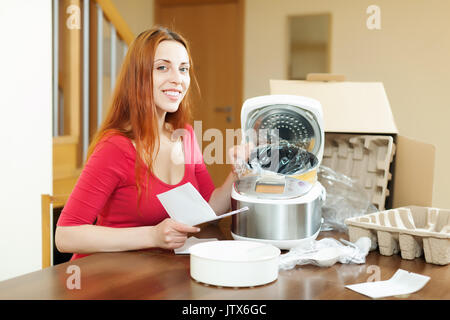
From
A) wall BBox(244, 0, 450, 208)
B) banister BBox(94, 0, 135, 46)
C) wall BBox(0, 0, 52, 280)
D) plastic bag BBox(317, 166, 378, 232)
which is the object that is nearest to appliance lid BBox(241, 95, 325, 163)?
plastic bag BBox(317, 166, 378, 232)

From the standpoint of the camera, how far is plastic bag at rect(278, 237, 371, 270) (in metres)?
1.07

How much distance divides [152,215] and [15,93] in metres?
1.01

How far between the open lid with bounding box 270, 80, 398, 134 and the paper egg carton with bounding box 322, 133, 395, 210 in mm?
47

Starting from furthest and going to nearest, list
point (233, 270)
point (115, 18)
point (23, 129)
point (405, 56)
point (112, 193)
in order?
point (405, 56)
point (115, 18)
point (23, 129)
point (112, 193)
point (233, 270)

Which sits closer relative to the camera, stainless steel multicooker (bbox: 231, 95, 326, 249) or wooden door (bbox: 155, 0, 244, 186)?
stainless steel multicooker (bbox: 231, 95, 326, 249)

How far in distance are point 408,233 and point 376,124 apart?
72cm

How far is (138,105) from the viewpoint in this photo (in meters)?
1.42

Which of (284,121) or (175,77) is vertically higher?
(175,77)

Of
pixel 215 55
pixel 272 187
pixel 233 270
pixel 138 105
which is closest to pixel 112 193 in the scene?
pixel 138 105

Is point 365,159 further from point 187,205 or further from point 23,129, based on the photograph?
point 23,129

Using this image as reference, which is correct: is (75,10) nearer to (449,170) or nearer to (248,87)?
(248,87)

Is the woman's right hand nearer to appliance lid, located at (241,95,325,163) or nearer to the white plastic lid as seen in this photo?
the white plastic lid
